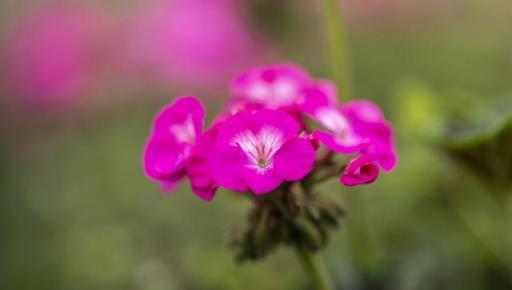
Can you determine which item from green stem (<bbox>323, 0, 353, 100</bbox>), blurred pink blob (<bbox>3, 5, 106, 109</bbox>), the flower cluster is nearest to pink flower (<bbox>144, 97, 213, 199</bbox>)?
the flower cluster

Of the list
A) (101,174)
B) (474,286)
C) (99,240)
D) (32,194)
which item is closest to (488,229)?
(474,286)

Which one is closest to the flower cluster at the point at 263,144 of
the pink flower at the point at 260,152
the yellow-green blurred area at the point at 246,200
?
the pink flower at the point at 260,152

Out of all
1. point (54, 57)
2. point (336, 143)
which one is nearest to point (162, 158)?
point (336, 143)

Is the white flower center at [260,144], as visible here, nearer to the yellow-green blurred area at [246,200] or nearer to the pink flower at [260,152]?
the pink flower at [260,152]

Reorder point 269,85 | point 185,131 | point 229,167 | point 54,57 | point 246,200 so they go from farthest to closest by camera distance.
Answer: point 54,57
point 246,200
point 269,85
point 185,131
point 229,167

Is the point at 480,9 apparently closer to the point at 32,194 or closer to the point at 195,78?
the point at 195,78

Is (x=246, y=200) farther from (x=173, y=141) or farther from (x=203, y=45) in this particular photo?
(x=203, y=45)

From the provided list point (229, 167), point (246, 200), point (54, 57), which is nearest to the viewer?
point (229, 167)
